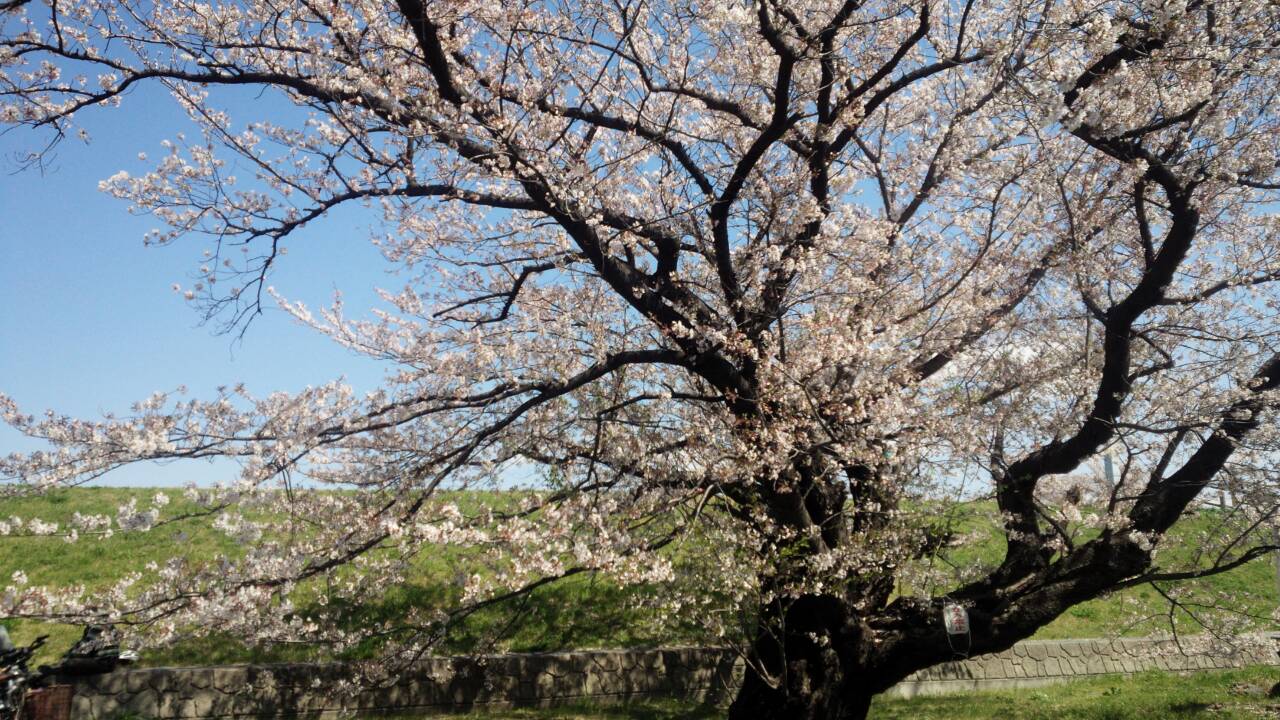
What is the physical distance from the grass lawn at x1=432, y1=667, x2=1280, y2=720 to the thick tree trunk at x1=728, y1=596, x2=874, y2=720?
235 cm

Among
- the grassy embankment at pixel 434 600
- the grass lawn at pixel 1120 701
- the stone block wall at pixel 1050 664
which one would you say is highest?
the grassy embankment at pixel 434 600

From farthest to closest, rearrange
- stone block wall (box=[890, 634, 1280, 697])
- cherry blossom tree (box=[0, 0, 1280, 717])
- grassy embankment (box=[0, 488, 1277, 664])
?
1. stone block wall (box=[890, 634, 1280, 697])
2. grassy embankment (box=[0, 488, 1277, 664])
3. cherry blossom tree (box=[0, 0, 1280, 717])

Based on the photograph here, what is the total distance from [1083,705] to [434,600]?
25.9 feet

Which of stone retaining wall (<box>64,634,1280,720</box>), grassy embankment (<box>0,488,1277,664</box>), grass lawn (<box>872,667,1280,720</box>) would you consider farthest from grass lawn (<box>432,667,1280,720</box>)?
grassy embankment (<box>0,488,1277,664</box>)

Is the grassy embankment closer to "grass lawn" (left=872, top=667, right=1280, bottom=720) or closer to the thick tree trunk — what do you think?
"grass lawn" (left=872, top=667, right=1280, bottom=720)

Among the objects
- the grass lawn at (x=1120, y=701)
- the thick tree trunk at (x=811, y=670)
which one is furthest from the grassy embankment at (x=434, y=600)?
the thick tree trunk at (x=811, y=670)

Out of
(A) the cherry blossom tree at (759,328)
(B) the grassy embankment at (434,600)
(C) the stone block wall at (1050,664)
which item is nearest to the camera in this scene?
(A) the cherry blossom tree at (759,328)

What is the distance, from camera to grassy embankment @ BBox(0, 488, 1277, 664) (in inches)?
371

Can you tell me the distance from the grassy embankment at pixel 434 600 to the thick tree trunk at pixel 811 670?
76.7 inches

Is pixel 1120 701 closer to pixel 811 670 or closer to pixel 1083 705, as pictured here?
pixel 1083 705

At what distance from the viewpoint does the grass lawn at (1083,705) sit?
8.39 meters

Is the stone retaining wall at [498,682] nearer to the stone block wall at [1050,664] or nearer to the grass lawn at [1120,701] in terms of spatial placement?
the stone block wall at [1050,664]

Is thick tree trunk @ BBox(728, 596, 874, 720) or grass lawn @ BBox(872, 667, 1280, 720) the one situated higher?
thick tree trunk @ BBox(728, 596, 874, 720)

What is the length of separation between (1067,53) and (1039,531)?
4381mm
